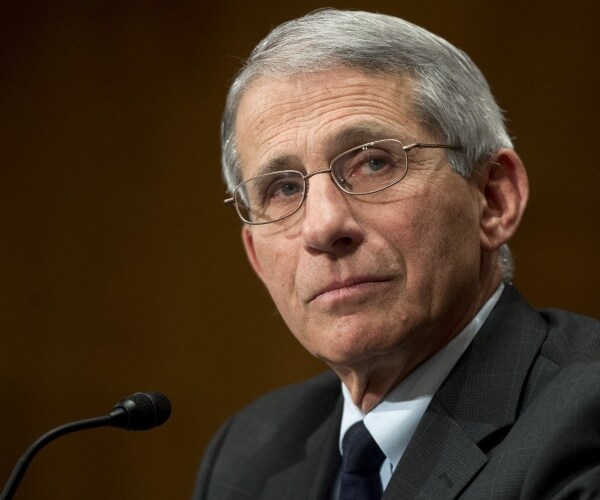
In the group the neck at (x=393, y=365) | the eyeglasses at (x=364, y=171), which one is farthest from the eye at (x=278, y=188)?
the neck at (x=393, y=365)

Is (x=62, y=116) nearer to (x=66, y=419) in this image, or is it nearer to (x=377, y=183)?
Answer: (x=66, y=419)

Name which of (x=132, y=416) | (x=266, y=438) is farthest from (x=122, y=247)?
(x=132, y=416)

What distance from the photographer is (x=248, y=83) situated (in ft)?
7.82

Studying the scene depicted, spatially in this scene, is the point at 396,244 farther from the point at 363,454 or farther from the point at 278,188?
the point at 363,454

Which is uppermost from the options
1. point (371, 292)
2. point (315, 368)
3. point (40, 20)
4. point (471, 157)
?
point (40, 20)

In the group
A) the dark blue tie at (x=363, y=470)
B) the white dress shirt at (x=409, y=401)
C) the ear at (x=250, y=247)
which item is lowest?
the dark blue tie at (x=363, y=470)

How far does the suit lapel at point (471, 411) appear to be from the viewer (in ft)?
6.49

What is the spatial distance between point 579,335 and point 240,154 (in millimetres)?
961

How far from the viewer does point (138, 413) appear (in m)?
1.95

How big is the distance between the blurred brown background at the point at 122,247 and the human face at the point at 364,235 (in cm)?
176

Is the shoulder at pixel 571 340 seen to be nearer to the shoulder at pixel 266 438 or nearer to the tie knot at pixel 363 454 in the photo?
the tie knot at pixel 363 454

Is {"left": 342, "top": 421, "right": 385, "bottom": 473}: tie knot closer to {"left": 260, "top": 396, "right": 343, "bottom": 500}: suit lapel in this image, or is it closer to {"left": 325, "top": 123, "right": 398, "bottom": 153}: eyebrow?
{"left": 260, "top": 396, "right": 343, "bottom": 500}: suit lapel

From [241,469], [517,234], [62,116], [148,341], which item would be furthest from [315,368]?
[62,116]

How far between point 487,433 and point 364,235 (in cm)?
50
